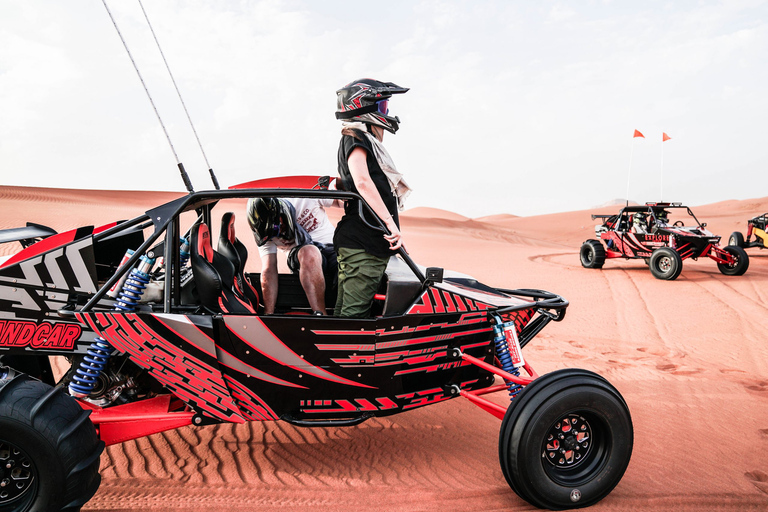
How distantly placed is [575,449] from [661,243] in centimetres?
1155

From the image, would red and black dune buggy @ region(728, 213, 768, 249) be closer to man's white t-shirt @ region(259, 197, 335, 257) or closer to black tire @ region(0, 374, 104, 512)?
man's white t-shirt @ region(259, 197, 335, 257)

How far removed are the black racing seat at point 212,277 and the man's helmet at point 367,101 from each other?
3.88ft

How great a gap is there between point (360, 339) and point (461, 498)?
116cm

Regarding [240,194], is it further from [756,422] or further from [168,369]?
[756,422]

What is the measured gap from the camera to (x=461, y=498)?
10.4 ft

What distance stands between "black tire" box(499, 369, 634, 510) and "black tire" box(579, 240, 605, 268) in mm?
12309

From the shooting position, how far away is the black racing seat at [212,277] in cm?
313

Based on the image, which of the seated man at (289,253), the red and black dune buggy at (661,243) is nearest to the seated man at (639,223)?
the red and black dune buggy at (661,243)

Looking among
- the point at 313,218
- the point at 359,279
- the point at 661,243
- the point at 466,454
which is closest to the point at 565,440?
the point at 466,454

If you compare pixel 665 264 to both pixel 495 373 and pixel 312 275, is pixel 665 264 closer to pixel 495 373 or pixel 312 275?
pixel 495 373

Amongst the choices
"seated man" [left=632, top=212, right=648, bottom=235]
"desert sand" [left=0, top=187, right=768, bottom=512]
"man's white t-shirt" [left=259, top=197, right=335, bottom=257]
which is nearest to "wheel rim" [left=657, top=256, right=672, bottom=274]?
"seated man" [left=632, top=212, right=648, bottom=235]

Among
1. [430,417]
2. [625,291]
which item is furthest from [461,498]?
[625,291]

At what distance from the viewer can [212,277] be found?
3.12 m

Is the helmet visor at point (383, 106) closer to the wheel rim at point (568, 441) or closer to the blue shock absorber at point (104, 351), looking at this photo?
the blue shock absorber at point (104, 351)
